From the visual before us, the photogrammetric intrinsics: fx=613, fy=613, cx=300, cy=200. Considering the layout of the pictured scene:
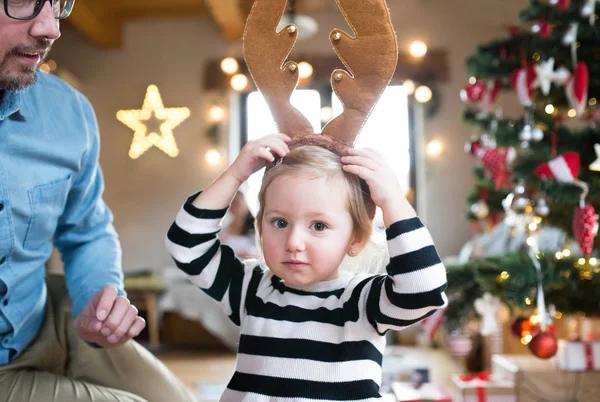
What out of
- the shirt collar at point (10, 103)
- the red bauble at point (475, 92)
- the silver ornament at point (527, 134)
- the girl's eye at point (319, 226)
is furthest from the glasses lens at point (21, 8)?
the red bauble at point (475, 92)

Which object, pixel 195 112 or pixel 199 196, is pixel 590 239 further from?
pixel 195 112

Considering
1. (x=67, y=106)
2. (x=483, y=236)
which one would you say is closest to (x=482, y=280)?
(x=67, y=106)

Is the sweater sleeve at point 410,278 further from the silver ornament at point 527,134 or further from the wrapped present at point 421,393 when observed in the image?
the silver ornament at point 527,134

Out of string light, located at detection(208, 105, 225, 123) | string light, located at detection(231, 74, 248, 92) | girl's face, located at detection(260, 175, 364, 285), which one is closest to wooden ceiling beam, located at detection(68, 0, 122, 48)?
string light, located at detection(208, 105, 225, 123)

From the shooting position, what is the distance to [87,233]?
4.18 feet

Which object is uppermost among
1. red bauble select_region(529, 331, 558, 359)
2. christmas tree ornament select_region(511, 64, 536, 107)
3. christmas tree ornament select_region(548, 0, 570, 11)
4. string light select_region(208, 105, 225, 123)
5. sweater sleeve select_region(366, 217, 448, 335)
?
string light select_region(208, 105, 225, 123)

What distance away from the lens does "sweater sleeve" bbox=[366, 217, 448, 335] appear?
0.81 meters

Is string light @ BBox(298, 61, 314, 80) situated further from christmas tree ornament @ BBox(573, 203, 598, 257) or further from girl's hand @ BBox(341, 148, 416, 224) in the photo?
girl's hand @ BBox(341, 148, 416, 224)

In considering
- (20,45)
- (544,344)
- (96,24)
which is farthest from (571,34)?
(96,24)

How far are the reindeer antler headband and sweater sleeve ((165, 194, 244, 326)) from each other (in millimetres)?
188

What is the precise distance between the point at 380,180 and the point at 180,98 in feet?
16.3

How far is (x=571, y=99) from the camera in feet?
6.06

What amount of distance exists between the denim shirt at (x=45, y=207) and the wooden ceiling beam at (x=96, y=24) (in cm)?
407

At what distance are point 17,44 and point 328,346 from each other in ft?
2.42
